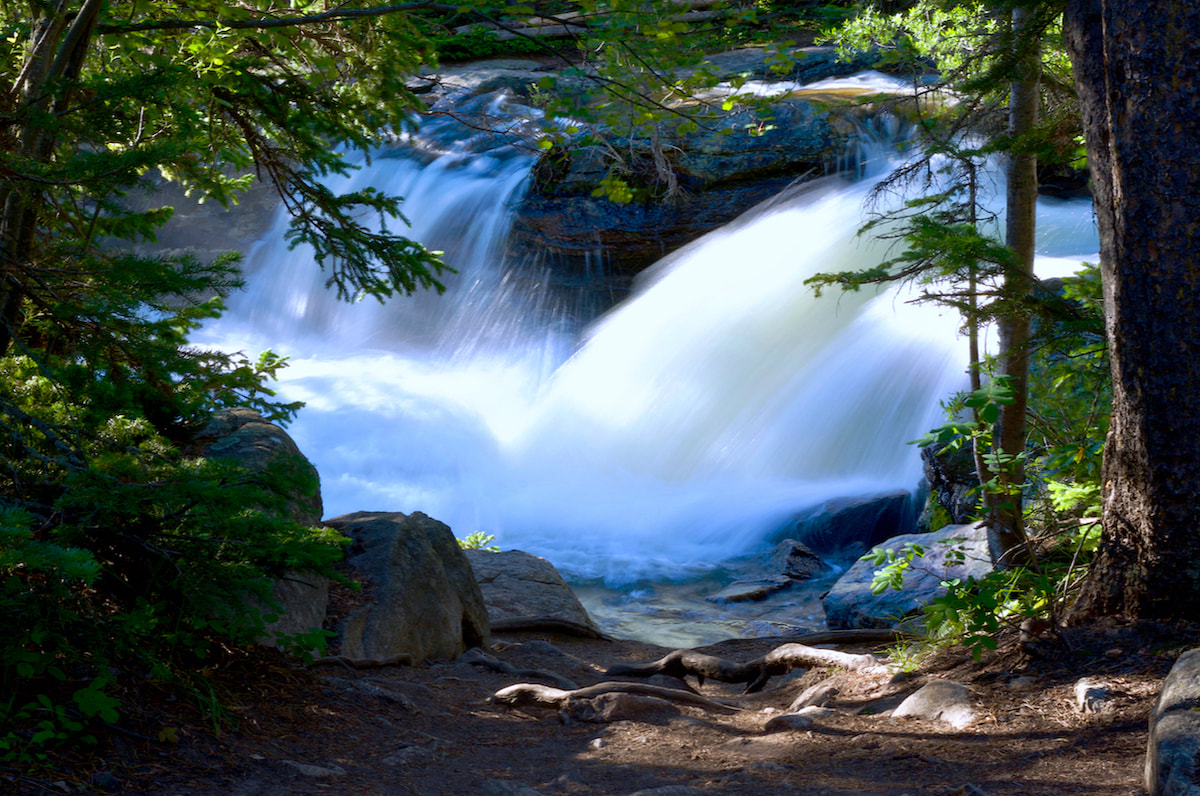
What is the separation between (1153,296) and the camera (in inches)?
135

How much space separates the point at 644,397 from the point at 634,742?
36.5 feet

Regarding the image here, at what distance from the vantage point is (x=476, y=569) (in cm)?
825

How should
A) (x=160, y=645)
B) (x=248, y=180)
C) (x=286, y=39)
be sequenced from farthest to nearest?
(x=248, y=180) → (x=286, y=39) → (x=160, y=645)

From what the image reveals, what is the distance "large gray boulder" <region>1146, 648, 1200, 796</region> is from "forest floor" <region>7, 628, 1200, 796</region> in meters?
0.18

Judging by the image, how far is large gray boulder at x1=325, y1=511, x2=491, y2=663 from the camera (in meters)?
4.91

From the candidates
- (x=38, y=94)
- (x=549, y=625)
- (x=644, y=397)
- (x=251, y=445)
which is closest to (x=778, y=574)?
(x=549, y=625)

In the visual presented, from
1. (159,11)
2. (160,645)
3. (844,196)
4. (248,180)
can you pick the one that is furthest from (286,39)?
(844,196)

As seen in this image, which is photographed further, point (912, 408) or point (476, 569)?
point (912, 408)

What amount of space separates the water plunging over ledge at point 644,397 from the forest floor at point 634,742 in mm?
4305

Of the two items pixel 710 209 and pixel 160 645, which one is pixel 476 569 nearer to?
pixel 160 645

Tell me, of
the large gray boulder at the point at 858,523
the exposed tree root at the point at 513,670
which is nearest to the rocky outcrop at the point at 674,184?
the large gray boulder at the point at 858,523

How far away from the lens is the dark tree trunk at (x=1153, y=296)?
132 inches

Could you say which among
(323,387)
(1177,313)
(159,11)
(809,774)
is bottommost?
(809,774)

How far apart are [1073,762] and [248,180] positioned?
6.70 metres
